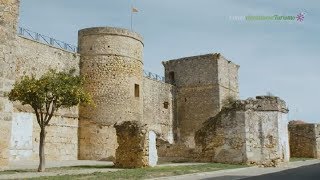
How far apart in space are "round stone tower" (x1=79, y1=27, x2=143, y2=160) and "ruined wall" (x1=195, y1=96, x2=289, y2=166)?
17.1ft

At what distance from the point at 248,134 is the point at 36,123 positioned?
1002 cm

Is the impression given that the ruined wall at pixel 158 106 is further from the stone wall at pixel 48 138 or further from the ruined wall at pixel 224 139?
the ruined wall at pixel 224 139

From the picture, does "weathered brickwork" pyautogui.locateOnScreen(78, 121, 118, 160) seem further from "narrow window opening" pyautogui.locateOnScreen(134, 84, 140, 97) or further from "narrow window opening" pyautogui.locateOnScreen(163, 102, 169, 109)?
"narrow window opening" pyautogui.locateOnScreen(163, 102, 169, 109)

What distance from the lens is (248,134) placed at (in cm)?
1992

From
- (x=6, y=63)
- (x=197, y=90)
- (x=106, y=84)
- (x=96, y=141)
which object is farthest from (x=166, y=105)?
(x=6, y=63)

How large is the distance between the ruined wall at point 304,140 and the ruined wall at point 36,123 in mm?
16392

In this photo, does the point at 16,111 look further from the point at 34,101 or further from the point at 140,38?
the point at 140,38

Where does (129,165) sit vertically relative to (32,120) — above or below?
below

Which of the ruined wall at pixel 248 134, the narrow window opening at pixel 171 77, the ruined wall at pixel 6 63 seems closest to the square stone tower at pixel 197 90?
the narrow window opening at pixel 171 77

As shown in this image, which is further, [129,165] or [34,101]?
[129,165]

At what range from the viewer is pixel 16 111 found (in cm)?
1967

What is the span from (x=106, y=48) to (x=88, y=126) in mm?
4461

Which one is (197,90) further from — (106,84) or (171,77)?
(106,84)

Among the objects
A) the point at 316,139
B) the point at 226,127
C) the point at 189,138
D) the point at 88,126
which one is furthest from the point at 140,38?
the point at 316,139
